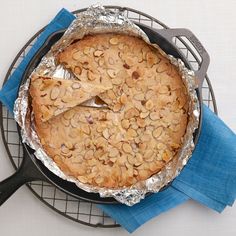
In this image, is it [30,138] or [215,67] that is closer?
[30,138]

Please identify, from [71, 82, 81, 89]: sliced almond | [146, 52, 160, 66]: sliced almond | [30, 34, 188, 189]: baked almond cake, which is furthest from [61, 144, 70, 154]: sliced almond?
[146, 52, 160, 66]: sliced almond

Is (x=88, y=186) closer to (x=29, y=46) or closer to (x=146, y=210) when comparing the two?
(x=146, y=210)

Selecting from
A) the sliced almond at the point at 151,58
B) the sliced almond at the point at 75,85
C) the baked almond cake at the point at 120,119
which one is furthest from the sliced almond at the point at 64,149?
the sliced almond at the point at 151,58

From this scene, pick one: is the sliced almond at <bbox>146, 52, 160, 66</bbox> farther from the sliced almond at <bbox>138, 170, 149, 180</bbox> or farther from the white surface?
the sliced almond at <bbox>138, 170, 149, 180</bbox>

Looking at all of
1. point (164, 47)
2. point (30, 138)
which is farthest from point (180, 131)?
point (30, 138)

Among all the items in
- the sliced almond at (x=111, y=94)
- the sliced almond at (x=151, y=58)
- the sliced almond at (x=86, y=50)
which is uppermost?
the sliced almond at (x=86, y=50)

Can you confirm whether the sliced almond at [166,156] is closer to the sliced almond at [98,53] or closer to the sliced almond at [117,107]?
the sliced almond at [117,107]
